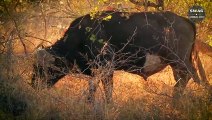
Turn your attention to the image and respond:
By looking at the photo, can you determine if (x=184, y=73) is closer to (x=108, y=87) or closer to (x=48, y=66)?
(x=108, y=87)

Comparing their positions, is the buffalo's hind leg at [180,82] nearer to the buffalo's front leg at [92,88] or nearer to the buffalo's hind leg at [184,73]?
the buffalo's hind leg at [184,73]

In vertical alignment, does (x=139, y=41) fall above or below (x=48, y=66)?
above

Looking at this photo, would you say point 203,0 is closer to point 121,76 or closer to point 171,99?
point 121,76

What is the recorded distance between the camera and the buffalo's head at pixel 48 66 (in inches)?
371

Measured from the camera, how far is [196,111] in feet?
24.2

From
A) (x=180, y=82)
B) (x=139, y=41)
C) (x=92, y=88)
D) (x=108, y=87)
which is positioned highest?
(x=139, y=41)

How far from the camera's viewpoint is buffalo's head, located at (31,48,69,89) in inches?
371

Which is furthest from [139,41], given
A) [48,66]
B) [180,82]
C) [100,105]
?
[100,105]

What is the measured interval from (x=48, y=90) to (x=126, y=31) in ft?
9.81

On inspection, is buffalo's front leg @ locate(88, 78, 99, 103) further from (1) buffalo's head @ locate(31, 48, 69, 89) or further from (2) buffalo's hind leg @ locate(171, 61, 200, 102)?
(2) buffalo's hind leg @ locate(171, 61, 200, 102)

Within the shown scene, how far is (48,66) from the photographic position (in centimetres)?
986

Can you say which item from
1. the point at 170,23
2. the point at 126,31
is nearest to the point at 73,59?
the point at 126,31

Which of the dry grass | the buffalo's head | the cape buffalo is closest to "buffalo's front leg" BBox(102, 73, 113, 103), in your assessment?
the dry grass

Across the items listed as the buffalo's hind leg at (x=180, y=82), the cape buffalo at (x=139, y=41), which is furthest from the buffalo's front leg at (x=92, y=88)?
the cape buffalo at (x=139, y=41)
